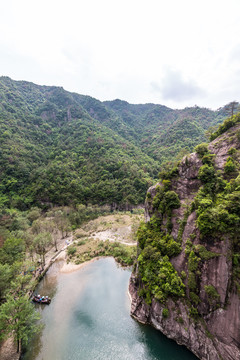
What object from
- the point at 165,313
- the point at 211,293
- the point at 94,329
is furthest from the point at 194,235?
the point at 94,329

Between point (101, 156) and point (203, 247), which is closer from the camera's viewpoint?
point (203, 247)

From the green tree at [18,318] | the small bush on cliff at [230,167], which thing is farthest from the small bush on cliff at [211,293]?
the green tree at [18,318]

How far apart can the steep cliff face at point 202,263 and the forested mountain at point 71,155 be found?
988 inches

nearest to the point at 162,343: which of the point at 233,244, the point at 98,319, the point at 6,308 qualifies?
the point at 98,319

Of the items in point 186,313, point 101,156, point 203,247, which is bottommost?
point 186,313

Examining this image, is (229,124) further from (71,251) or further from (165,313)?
(71,251)

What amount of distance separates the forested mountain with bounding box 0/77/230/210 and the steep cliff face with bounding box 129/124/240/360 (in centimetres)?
2510

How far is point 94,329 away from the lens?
2173cm

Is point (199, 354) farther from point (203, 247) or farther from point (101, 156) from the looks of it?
point (101, 156)

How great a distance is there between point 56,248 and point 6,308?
27.9 meters

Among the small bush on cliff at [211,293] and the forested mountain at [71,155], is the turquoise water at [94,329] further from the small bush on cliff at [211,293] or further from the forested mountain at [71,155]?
the forested mountain at [71,155]

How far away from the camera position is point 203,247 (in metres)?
18.8

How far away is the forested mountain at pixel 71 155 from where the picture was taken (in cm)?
6812

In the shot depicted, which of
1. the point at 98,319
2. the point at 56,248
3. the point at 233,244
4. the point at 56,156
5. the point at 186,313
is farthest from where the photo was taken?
the point at 56,156
